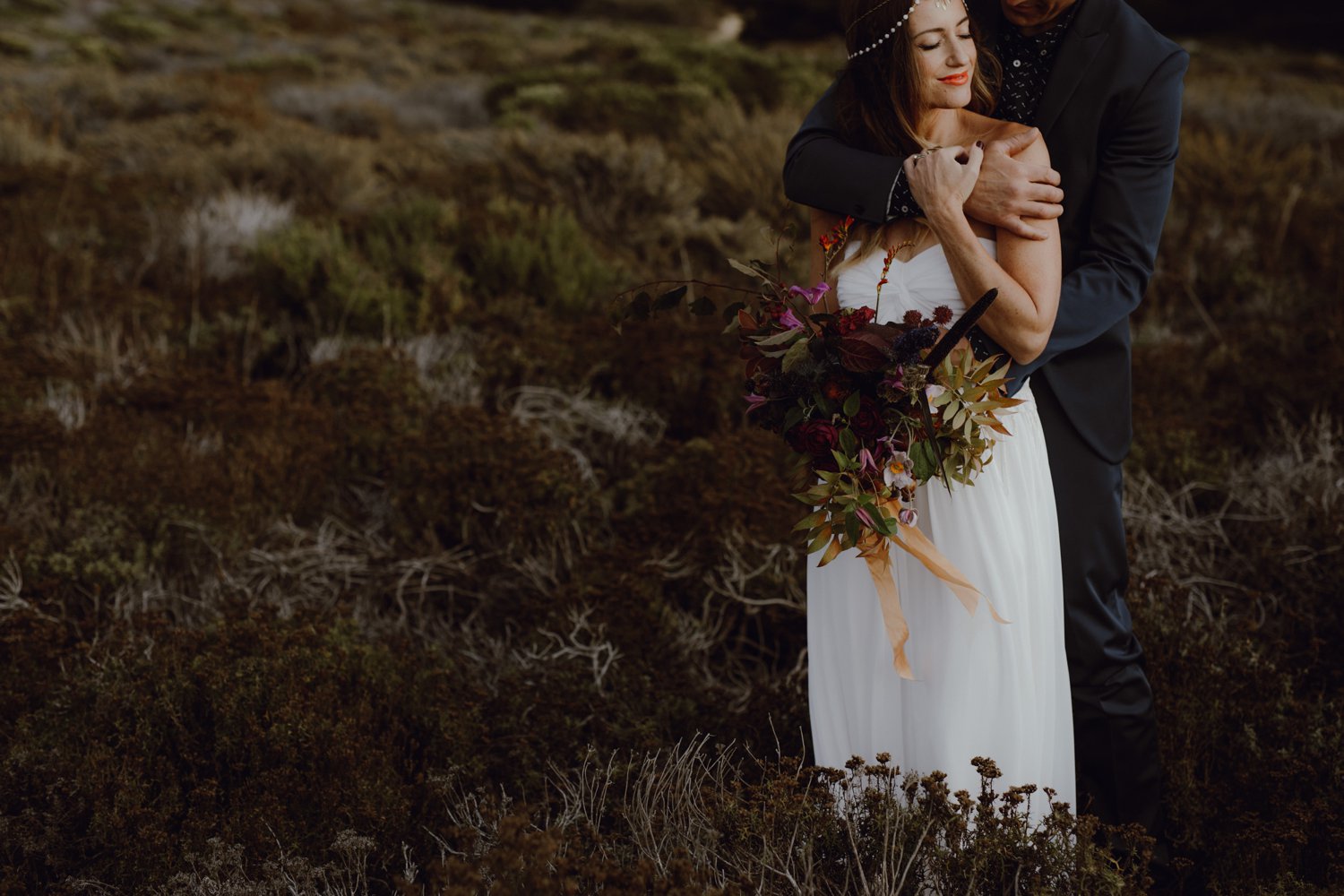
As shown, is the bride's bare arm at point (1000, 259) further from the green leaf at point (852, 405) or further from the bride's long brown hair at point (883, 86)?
the green leaf at point (852, 405)

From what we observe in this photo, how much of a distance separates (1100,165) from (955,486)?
2.22 ft

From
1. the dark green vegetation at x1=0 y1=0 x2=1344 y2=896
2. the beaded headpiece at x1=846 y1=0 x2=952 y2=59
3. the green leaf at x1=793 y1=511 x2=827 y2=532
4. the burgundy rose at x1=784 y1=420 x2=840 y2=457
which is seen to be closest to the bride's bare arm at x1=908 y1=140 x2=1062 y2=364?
the beaded headpiece at x1=846 y1=0 x2=952 y2=59

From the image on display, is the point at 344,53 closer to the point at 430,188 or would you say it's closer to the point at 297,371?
the point at 430,188

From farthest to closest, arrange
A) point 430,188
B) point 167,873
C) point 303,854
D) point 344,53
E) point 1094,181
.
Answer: point 344,53, point 430,188, point 303,854, point 167,873, point 1094,181

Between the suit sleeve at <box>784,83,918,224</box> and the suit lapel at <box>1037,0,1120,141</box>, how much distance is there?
12.9 inches

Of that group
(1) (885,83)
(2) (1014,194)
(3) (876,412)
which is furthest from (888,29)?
(3) (876,412)

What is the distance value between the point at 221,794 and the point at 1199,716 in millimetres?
2616

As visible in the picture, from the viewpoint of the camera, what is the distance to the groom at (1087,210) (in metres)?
1.92

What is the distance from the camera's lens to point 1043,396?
2.11 meters

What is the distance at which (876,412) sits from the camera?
1.82 m

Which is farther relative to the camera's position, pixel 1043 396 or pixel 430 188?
pixel 430 188

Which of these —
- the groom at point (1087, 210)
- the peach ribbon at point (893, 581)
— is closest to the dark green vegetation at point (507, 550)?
the peach ribbon at point (893, 581)

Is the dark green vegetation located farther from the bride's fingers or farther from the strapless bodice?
the bride's fingers

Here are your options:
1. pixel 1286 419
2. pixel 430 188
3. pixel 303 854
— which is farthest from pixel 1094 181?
pixel 430 188
